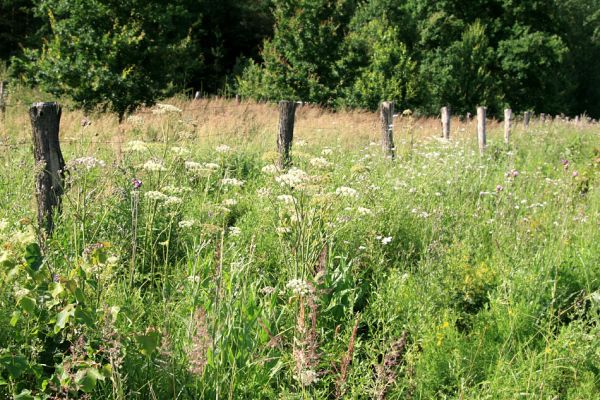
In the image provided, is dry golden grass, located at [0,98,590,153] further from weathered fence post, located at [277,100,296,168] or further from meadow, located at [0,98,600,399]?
meadow, located at [0,98,600,399]

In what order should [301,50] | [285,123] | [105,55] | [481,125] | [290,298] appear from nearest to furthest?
1. [290,298]
2. [285,123]
3. [481,125]
4. [105,55]
5. [301,50]

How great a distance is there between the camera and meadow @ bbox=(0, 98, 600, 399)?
2326mm

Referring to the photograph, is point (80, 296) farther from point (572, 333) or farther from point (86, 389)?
point (572, 333)

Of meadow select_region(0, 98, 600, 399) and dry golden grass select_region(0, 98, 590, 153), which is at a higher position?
dry golden grass select_region(0, 98, 590, 153)

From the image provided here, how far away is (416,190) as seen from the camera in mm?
5535

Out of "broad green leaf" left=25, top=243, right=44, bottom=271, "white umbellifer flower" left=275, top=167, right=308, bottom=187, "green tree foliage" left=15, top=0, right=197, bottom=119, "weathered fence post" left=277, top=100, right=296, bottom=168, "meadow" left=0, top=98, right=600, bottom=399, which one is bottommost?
"meadow" left=0, top=98, right=600, bottom=399

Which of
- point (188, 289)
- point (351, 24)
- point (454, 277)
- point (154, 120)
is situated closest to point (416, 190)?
point (454, 277)

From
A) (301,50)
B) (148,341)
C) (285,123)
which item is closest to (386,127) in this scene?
(285,123)

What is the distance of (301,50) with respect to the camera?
22.8 m

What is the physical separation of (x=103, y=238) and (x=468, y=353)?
250 cm

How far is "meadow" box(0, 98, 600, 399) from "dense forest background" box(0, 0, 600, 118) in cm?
1158

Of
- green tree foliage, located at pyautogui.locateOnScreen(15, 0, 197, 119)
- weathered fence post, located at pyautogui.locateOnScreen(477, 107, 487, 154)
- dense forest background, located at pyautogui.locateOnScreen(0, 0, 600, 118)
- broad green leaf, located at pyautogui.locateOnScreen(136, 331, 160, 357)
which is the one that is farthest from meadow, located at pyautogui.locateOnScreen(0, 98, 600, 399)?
dense forest background, located at pyautogui.locateOnScreen(0, 0, 600, 118)

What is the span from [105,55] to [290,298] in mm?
14211

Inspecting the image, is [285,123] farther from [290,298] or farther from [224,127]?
[290,298]
